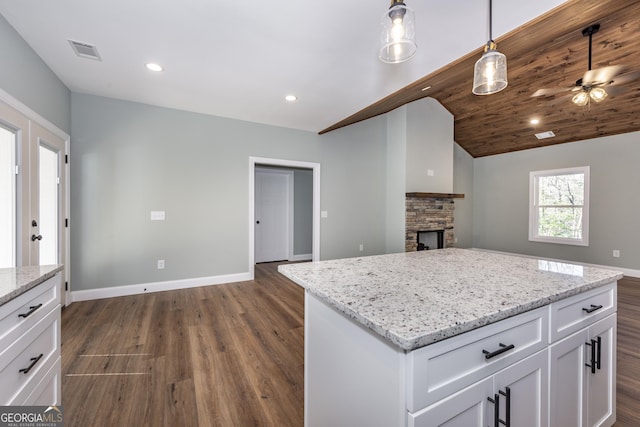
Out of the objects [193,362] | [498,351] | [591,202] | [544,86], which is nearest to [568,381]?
[498,351]

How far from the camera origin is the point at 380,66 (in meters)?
2.70

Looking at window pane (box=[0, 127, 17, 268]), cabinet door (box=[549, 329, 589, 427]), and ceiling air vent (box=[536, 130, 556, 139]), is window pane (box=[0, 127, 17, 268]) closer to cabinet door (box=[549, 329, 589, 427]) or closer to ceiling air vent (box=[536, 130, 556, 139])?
cabinet door (box=[549, 329, 589, 427])

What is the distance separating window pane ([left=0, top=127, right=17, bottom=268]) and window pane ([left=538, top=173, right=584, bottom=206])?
26.3ft

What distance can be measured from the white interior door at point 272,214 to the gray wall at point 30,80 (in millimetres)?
3305

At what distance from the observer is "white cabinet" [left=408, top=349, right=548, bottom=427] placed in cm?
77

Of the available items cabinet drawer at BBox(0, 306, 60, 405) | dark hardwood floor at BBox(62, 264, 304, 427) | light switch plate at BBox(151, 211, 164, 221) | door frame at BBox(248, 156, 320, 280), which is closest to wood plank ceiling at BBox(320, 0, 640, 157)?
door frame at BBox(248, 156, 320, 280)

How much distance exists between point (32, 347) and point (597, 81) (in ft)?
14.7

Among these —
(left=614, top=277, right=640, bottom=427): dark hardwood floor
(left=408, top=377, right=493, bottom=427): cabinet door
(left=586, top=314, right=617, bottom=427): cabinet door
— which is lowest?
(left=614, top=277, right=640, bottom=427): dark hardwood floor

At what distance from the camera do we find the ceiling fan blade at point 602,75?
7.72ft

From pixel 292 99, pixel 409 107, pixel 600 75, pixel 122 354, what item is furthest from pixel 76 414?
pixel 409 107

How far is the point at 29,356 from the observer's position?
1152 mm

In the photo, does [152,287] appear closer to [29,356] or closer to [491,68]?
[29,356]

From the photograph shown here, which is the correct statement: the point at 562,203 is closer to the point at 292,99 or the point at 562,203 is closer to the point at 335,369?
the point at 292,99

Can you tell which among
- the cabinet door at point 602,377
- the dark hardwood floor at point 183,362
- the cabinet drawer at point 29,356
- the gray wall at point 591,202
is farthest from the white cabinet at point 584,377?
the gray wall at point 591,202
